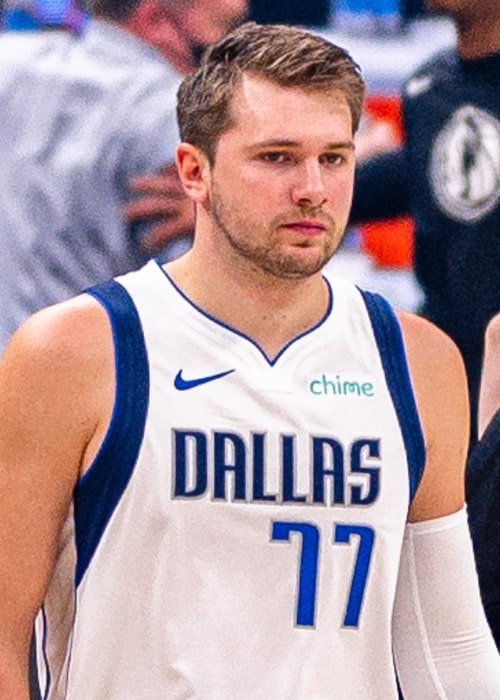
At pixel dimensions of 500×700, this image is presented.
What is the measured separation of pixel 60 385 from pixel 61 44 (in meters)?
2.05

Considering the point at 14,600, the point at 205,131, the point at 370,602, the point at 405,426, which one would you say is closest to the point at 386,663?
the point at 370,602

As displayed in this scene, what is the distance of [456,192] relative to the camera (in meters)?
4.21

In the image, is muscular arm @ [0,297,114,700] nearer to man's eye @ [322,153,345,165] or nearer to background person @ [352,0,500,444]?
man's eye @ [322,153,345,165]

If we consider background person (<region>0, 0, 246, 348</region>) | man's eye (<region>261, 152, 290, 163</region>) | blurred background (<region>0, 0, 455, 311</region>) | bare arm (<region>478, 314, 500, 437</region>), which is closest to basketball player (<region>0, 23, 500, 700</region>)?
man's eye (<region>261, 152, 290, 163</region>)

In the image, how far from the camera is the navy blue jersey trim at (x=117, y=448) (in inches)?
83.1

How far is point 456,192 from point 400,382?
2012mm

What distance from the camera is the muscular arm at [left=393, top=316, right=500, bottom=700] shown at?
2285mm

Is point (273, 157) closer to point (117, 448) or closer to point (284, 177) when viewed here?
point (284, 177)

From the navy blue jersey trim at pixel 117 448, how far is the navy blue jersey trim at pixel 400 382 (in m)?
0.32

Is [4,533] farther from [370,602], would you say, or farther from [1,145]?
[1,145]

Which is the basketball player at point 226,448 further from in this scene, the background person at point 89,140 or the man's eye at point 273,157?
the background person at point 89,140

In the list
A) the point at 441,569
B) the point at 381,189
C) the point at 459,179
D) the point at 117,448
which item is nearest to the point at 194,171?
the point at 117,448

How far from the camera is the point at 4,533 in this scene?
2.12 m

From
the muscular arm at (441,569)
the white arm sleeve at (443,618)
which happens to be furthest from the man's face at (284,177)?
the white arm sleeve at (443,618)
